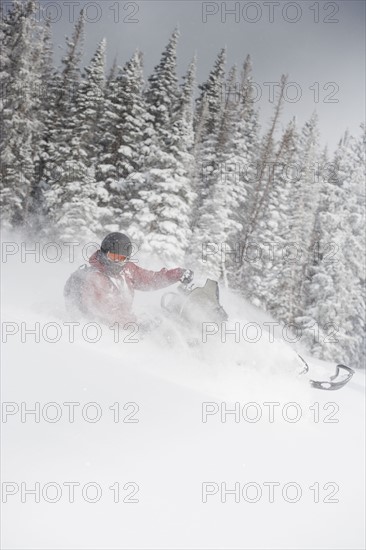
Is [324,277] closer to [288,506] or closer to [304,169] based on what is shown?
[304,169]

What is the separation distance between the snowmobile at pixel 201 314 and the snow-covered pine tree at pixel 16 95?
1962cm

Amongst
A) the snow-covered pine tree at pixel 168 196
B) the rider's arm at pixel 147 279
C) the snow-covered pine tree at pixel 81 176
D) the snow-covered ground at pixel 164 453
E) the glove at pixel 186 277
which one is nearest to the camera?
the snow-covered ground at pixel 164 453

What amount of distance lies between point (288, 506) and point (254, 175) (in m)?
28.1

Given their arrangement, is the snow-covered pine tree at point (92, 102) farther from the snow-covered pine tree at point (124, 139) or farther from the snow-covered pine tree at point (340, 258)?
the snow-covered pine tree at point (340, 258)

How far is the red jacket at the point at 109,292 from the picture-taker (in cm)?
568

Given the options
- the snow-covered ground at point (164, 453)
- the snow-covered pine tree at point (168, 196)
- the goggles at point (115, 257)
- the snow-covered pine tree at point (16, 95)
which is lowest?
the snow-covered ground at point (164, 453)

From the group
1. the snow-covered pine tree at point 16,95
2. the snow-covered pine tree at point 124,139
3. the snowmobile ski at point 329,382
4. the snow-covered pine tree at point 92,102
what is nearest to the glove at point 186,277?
the snowmobile ski at point 329,382

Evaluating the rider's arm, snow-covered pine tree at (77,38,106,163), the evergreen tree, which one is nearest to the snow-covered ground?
the rider's arm

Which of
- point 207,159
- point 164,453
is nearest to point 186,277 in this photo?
point 164,453

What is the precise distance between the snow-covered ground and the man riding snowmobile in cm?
70

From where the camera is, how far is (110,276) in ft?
19.7

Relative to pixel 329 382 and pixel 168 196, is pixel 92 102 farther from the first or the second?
pixel 329 382

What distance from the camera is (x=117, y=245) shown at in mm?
5836

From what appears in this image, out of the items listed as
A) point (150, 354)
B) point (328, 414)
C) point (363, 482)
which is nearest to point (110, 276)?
point (150, 354)
